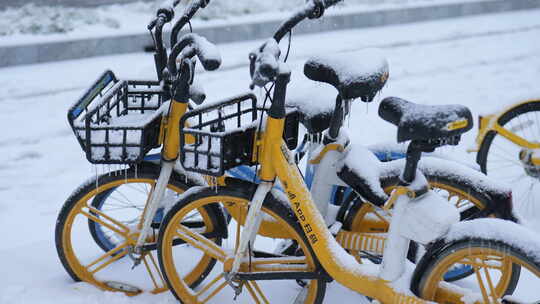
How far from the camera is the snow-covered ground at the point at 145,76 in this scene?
3443 millimetres

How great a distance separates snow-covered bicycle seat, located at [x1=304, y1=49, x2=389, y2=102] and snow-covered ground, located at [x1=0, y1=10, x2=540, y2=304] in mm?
122

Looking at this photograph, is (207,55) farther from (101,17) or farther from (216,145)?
(101,17)

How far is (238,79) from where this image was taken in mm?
6676

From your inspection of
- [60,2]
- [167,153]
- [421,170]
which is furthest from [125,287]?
[60,2]

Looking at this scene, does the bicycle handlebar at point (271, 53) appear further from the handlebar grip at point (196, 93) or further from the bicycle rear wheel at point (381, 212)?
the bicycle rear wheel at point (381, 212)

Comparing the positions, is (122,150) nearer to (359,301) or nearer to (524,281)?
(359,301)

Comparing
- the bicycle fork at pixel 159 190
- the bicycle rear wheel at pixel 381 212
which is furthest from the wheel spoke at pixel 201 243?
the bicycle rear wheel at pixel 381 212

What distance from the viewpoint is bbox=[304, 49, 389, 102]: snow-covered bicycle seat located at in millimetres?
2629

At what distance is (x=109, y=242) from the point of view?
11.4ft

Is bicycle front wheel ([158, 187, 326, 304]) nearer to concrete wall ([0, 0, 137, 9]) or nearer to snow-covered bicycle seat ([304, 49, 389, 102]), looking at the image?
snow-covered bicycle seat ([304, 49, 389, 102])

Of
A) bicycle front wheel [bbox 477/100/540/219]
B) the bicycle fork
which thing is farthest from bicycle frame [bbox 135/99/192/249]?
bicycle front wheel [bbox 477/100/540/219]

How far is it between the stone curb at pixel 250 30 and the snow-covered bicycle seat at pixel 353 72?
152 inches

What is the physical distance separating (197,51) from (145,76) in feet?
13.9

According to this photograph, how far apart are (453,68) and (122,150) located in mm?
5350
